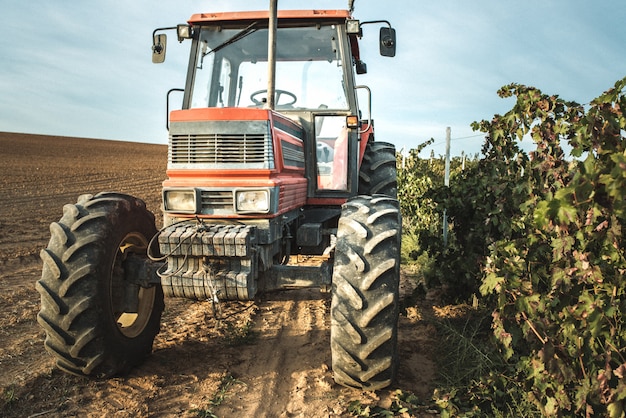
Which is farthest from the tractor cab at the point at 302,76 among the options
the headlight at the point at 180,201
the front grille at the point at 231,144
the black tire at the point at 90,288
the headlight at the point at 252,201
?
the black tire at the point at 90,288

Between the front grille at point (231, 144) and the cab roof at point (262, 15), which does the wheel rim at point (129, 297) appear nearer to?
the front grille at point (231, 144)

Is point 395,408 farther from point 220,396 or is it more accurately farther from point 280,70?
point 280,70

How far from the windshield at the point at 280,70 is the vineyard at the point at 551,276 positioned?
1.59 m

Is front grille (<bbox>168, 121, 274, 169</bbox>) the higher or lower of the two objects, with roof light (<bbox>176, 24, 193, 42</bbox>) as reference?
lower

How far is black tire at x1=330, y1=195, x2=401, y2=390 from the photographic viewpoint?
3240 mm

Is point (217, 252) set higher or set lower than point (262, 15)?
lower

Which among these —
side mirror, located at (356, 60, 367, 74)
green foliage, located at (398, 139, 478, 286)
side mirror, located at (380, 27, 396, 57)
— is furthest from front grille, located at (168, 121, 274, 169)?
side mirror, located at (356, 60, 367, 74)

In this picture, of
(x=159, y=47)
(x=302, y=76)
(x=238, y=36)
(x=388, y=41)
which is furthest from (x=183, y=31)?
(x=388, y=41)

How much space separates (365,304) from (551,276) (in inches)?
42.6

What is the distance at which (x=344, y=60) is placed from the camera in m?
4.96

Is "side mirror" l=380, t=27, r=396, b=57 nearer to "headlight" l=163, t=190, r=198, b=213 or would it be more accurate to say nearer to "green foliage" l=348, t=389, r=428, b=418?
"headlight" l=163, t=190, r=198, b=213

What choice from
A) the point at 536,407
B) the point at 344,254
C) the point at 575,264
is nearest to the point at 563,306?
the point at 575,264

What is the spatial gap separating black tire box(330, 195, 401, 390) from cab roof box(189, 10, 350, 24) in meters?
2.35

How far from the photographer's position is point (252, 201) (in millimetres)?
3660
